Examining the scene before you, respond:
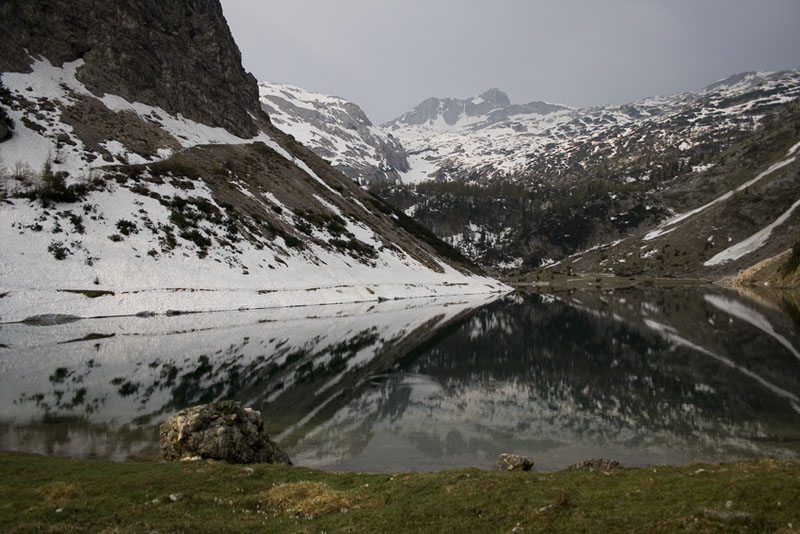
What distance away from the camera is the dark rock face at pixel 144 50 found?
300ft

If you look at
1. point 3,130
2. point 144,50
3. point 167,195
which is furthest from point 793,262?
point 3,130

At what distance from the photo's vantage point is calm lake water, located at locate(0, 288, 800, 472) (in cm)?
2042

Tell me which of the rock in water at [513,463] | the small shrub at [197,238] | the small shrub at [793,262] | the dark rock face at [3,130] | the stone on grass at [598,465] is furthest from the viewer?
the small shrub at [793,262]

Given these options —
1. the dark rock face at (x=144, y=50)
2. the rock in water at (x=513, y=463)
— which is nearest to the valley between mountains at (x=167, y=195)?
the dark rock face at (x=144, y=50)

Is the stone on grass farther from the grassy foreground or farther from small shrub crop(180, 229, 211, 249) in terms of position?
small shrub crop(180, 229, 211, 249)

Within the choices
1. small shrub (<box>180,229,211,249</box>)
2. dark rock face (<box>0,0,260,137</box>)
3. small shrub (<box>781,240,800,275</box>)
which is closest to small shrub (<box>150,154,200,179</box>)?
small shrub (<box>180,229,211,249</box>)

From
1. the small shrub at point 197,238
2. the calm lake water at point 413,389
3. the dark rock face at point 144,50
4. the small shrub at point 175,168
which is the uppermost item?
the dark rock face at point 144,50

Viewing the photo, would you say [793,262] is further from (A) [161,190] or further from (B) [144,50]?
(B) [144,50]

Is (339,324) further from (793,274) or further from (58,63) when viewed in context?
(793,274)

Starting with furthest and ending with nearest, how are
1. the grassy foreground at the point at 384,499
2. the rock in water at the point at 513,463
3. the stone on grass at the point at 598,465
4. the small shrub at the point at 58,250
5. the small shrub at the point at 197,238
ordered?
the small shrub at the point at 197,238
the small shrub at the point at 58,250
the rock in water at the point at 513,463
the stone on grass at the point at 598,465
the grassy foreground at the point at 384,499

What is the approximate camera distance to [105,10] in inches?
4026

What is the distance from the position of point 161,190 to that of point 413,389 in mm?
63544

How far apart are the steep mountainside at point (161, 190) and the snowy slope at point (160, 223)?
268 millimetres

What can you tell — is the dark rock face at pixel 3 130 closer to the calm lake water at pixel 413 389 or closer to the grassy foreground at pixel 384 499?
the calm lake water at pixel 413 389
